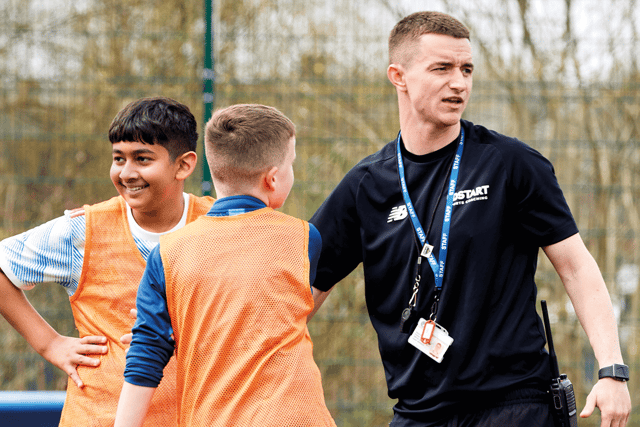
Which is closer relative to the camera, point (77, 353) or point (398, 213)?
point (77, 353)

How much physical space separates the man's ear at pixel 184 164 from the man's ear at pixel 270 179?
0.50m

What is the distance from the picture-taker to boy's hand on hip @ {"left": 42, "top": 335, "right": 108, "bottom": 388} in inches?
90.6

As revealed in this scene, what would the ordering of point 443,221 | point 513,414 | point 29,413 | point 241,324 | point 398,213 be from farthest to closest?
point 29,413 → point 398,213 → point 443,221 → point 513,414 → point 241,324

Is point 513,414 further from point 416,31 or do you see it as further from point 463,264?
point 416,31

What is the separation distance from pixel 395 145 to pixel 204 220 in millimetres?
1042

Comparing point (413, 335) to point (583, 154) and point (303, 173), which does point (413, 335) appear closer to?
point (303, 173)

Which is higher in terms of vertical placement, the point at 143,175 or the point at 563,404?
the point at 143,175

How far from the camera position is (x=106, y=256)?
232 centimetres

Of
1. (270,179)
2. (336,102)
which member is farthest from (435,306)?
(336,102)

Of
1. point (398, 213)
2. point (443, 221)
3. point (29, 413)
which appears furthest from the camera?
point (29, 413)

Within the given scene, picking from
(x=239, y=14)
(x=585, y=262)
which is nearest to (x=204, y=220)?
(x=585, y=262)

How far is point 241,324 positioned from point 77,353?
822 mm

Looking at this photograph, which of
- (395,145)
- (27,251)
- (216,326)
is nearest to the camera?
(216,326)

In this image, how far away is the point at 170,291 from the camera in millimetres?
1902
